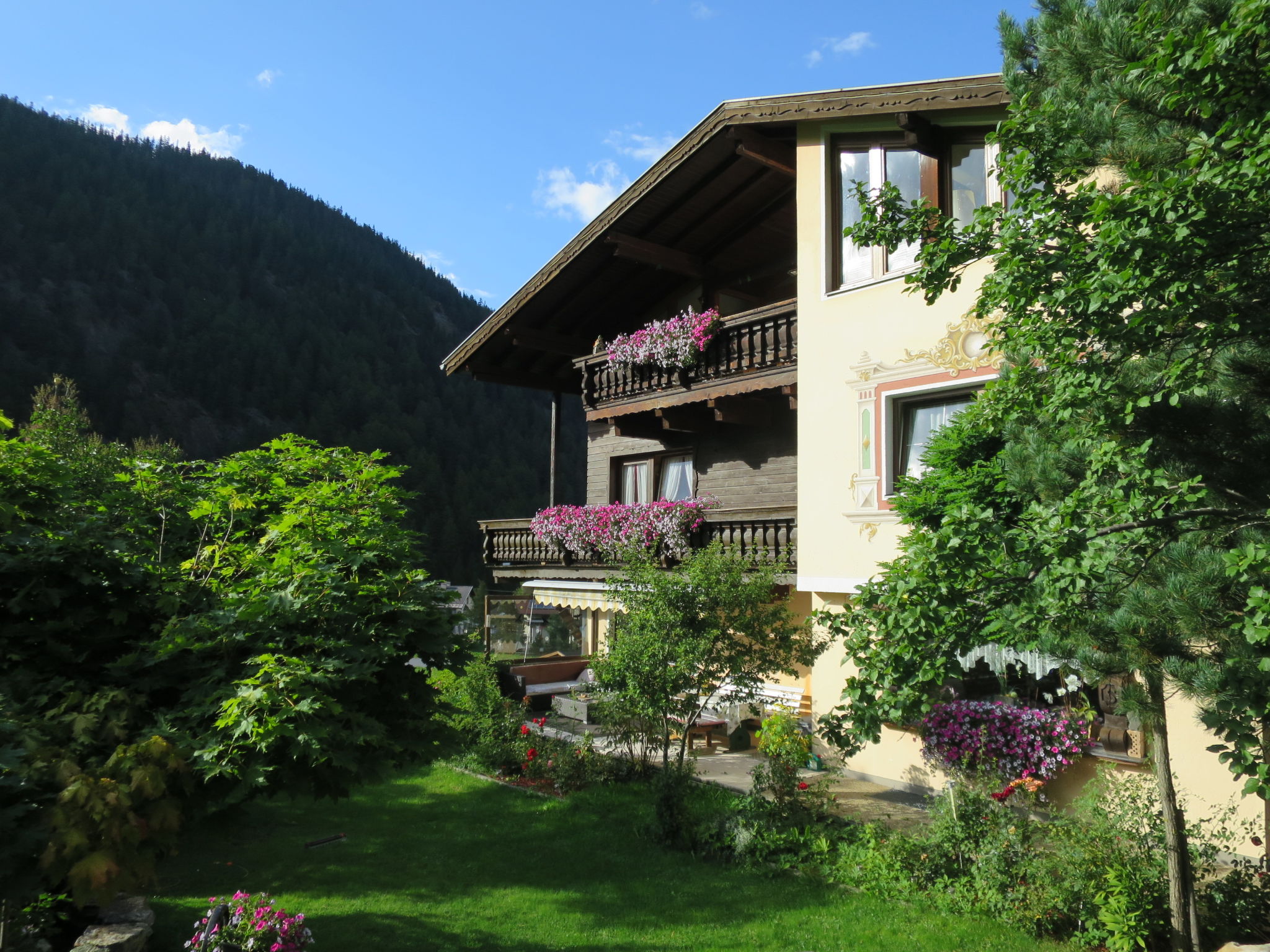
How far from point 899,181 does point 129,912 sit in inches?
503

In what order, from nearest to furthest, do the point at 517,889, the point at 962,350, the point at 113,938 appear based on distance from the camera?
the point at 113,938 → the point at 517,889 → the point at 962,350

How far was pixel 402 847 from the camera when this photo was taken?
11.0 metres

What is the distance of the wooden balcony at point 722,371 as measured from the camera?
1412cm

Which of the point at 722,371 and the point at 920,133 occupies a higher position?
the point at 920,133

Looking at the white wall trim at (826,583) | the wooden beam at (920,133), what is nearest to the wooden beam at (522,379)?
the white wall trim at (826,583)

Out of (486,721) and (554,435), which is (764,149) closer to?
(554,435)

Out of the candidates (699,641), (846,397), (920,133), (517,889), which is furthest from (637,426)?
(517,889)

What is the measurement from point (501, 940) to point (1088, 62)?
865 centimetres

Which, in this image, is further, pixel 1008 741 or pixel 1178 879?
pixel 1008 741

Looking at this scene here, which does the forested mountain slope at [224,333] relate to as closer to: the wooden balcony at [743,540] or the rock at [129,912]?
the wooden balcony at [743,540]

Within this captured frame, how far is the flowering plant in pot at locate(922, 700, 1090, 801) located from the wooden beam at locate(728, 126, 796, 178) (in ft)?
29.9

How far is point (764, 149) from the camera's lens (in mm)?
14555

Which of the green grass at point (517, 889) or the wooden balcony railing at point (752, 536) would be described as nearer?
the green grass at point (517, 889)

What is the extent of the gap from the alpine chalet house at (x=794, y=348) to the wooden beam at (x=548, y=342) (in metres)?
0.07
